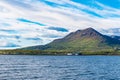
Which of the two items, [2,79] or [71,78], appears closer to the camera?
[2,79]

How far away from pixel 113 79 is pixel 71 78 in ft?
46.0

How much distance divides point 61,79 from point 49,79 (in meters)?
4.05

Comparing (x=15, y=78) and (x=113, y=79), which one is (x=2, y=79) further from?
(x=113, y=79)

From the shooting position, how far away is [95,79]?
96.4m

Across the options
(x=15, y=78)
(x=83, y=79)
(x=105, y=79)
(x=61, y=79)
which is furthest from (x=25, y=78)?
(x=105, y=79)

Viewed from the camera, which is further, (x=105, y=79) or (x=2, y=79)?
(x=105, y=79)

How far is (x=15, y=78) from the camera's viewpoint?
94.9 meters

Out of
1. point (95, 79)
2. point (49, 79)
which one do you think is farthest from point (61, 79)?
point (95, 79)

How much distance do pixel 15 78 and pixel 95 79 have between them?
85.6 ft

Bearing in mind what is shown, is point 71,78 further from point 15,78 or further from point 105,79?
point 15,78

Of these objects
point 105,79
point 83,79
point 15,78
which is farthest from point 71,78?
point 15,78

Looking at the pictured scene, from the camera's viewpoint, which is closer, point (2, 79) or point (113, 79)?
point (2, 79)

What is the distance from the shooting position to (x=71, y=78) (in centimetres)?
9919

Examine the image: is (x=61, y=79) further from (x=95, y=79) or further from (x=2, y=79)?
(x=2, y=79)
